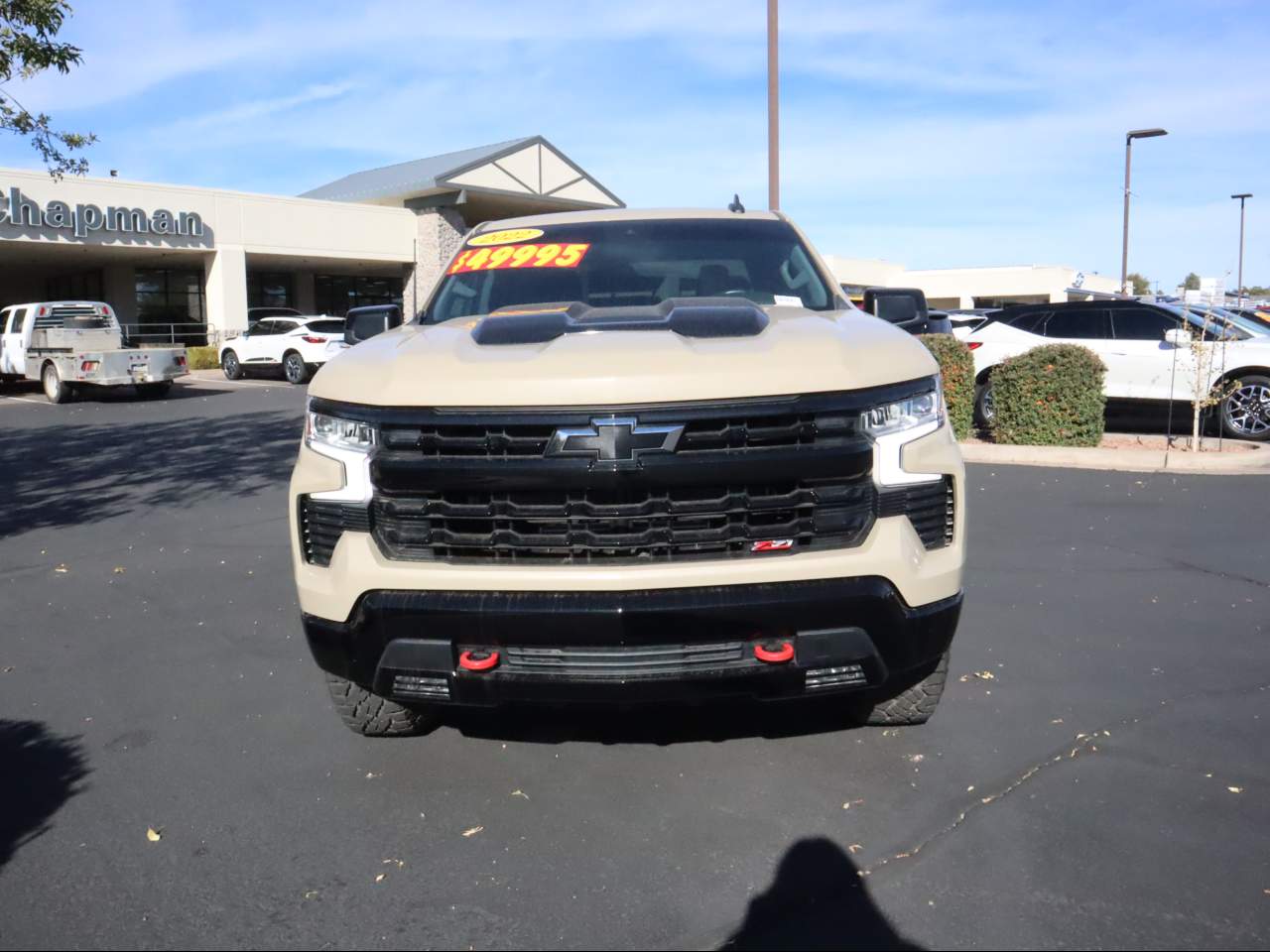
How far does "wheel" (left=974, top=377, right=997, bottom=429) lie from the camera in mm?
12562

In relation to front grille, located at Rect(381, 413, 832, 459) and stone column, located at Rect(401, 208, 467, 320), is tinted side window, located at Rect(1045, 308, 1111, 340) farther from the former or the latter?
stone column, located at Rect(401, 208, 467, 320)

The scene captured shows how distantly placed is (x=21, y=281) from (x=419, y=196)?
19286 mm

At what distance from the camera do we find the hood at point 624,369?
9.67 feet

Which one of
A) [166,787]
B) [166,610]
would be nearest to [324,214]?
[166,610]

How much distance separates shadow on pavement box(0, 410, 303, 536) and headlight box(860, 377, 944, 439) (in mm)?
7165

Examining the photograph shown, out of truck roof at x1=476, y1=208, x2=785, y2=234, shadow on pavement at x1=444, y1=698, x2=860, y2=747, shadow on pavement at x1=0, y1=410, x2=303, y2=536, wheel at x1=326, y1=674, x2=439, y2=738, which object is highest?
truck roof at x1=476, y1=208, x2=785, y2=234

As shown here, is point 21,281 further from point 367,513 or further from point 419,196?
point 367,513

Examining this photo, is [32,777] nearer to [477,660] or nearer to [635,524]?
[477,660]

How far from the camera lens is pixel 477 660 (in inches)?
119

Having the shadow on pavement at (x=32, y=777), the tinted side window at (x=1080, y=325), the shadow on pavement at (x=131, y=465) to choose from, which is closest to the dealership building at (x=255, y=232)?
the shadow on pavement at (x=131, y=465)

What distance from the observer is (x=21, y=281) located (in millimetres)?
41781

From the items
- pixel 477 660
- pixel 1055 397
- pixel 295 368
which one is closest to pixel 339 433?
pixel 477 660

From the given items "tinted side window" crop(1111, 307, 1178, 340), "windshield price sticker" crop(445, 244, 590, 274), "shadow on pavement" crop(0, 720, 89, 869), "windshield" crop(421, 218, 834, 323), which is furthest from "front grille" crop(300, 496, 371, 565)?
"tinted side window" crop(1111, 307, 1178, 340)

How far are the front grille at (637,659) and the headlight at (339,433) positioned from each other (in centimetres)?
79
